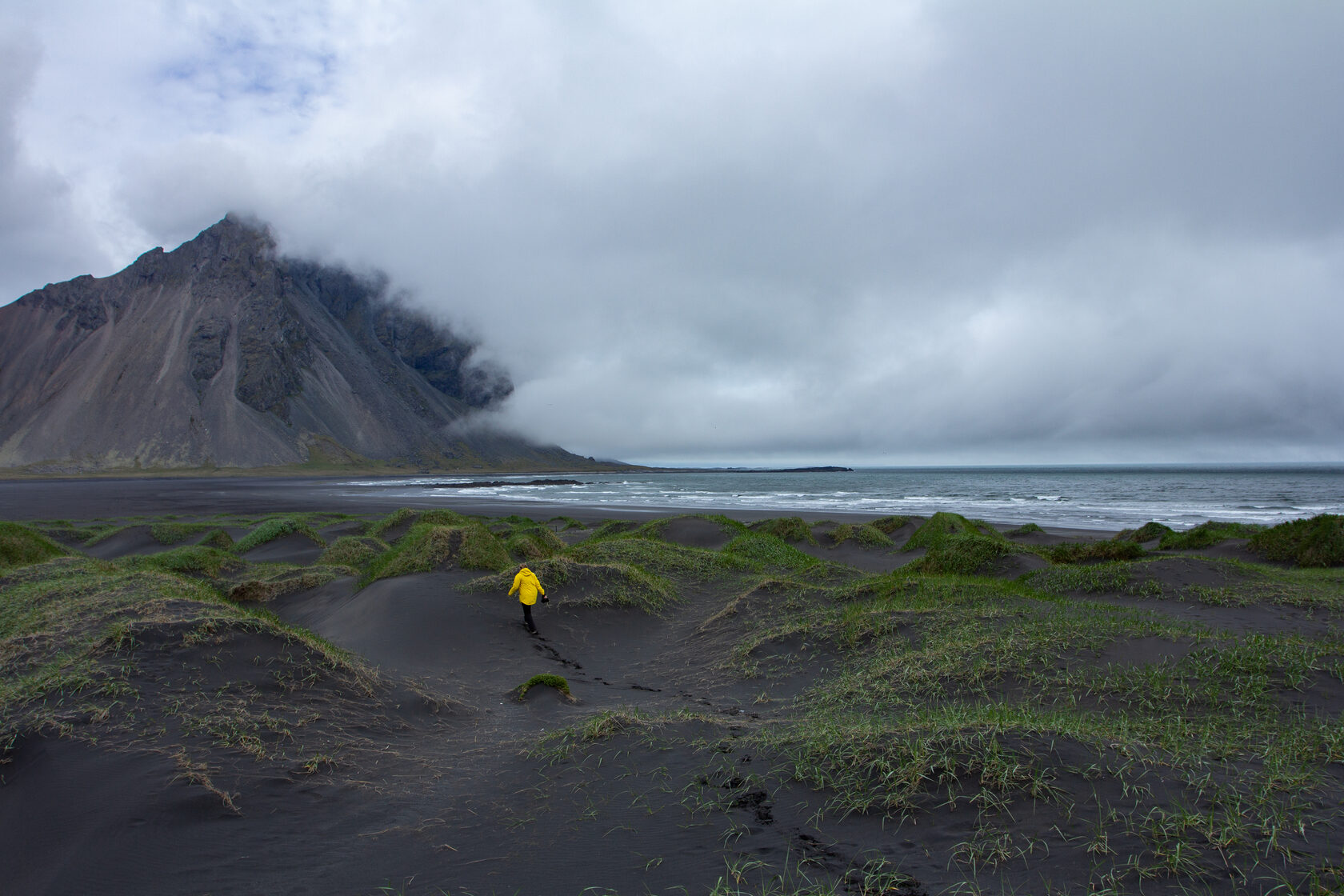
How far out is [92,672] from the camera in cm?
705

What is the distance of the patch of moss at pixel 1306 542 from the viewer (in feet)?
53.7

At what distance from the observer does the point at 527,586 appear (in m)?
14.1

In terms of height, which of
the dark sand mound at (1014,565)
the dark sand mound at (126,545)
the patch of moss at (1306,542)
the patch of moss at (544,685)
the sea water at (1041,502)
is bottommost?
the sea water at (1041,502)

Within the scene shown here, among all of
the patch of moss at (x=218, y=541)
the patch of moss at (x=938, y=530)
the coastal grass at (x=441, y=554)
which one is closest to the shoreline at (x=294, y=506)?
the patch of moss at (x=938, y=530)

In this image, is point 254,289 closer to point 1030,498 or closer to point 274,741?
point 1030,498

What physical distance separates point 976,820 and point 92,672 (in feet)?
29.2

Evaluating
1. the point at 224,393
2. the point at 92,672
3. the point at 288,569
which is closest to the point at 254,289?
the point at 224,393

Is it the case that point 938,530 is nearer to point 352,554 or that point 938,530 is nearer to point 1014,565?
point 1014,565

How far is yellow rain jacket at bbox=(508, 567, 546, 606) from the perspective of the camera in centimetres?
1402

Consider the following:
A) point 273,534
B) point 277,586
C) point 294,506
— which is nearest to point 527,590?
point 277,586

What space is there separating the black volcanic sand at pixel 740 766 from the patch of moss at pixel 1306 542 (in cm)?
737

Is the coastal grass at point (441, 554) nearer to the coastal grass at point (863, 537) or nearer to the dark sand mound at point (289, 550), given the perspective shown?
the dark sand mound at point (289, 550)

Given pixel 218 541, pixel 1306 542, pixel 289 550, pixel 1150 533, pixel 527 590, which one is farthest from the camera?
pixel 1150 533

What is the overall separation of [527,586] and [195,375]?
158m
